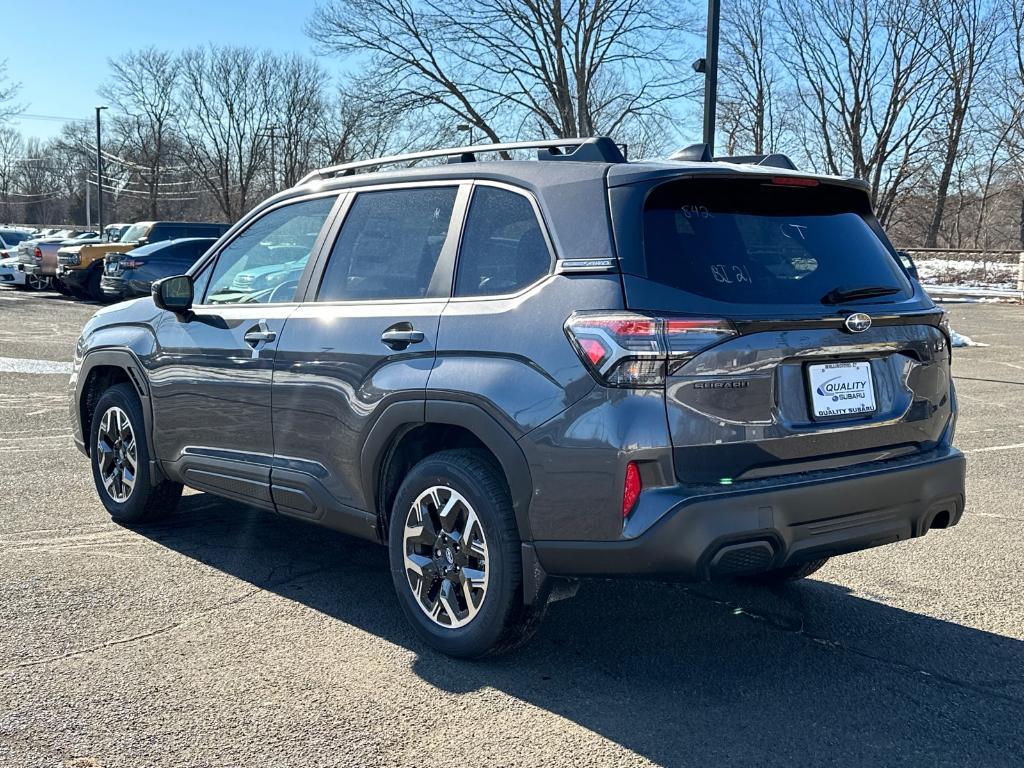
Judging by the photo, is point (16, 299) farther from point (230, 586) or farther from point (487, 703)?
point (487, 703)

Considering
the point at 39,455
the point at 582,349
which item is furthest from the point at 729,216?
the point at 39,455

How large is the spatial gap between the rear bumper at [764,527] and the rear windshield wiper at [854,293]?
61cm

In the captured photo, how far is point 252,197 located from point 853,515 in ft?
218

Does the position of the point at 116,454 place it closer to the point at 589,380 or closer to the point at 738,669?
the point at 589,380

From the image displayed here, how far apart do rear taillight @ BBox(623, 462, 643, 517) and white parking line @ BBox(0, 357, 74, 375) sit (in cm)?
1030

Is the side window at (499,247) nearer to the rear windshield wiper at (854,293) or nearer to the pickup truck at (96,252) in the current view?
the rear windshield wiper at (854,293)

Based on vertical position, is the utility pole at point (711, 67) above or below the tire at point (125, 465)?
above

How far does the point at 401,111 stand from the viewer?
111 ft

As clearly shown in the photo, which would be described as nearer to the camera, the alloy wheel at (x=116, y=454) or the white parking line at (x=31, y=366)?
the alloy wheel at (x=116, y=454)

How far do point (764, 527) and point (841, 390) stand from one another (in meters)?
0.62

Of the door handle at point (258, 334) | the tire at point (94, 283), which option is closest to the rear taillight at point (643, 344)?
the door handle at point (258, 334)

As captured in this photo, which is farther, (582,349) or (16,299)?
(16,299)

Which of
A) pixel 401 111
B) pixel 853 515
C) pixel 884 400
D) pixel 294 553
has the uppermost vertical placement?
pixel 401 111

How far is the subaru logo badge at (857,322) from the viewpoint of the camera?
3.76 meters
